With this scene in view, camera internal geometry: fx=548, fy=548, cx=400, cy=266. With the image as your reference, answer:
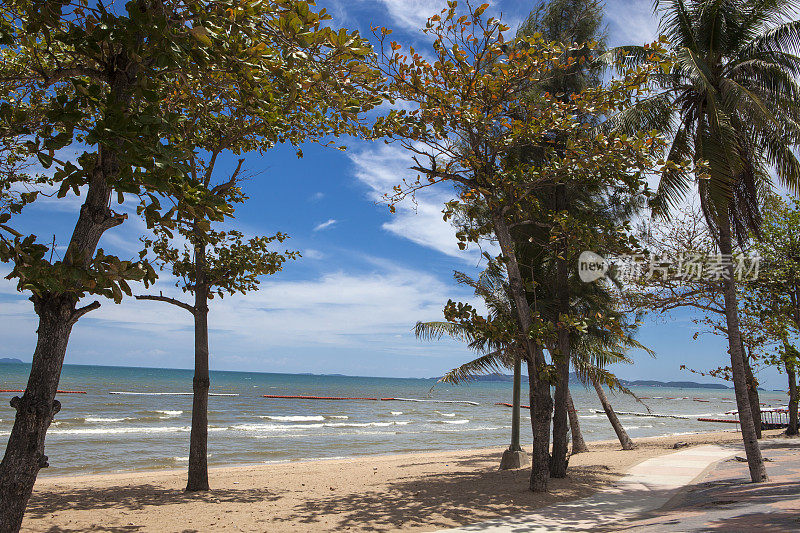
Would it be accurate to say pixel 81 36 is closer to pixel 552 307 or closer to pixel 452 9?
pixel 452 9

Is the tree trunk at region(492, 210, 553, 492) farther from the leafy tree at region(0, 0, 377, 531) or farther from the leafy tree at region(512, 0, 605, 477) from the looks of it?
the leafy tree at region(0, 0, 377, 531)

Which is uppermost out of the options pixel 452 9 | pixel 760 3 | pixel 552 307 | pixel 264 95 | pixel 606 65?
pixel 760 3

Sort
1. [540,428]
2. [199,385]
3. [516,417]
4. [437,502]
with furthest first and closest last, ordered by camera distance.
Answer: [516,417] → [199,385] → [540,428] → [437,502]

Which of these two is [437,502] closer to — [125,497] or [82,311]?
[125,497]

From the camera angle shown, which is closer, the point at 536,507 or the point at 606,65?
the point at 536,507

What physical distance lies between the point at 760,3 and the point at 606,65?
2.72 m

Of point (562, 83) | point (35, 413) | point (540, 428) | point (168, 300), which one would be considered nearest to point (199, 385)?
point (168, 300)

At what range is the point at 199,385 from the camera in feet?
30.9

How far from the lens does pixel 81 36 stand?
4.00 metres

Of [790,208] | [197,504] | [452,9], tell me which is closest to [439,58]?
[452,9]

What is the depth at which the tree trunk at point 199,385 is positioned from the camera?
944 centimetres

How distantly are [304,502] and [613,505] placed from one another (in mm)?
4754

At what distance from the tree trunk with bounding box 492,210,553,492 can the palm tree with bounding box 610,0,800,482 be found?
3.10 meters

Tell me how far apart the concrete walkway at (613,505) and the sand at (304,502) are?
1.13 ft
